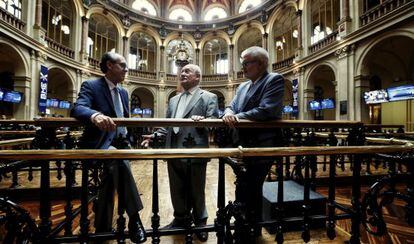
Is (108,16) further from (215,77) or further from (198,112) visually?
(198,112)

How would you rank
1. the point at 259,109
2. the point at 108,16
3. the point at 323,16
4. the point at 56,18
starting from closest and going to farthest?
the point at 259,109 < the point at 323,16 < the point at 56,18 < the point at 108,16

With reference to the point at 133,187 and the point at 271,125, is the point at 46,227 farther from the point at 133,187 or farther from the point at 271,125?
Answer: the point at 271,125


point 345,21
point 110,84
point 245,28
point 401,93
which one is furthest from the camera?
point 245,28

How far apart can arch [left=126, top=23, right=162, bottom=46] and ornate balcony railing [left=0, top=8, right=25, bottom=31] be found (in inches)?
312

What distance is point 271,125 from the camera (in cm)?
196

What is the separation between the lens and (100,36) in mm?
15609

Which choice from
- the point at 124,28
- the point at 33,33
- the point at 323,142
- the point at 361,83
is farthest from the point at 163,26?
the point at 323,142

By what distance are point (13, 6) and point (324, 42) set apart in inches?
557

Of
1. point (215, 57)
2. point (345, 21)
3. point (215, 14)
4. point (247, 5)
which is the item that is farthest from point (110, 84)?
point (215, 14)

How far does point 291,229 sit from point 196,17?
19991 mm

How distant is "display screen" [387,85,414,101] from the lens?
23.6ft

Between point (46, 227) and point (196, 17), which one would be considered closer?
point (46, 227)

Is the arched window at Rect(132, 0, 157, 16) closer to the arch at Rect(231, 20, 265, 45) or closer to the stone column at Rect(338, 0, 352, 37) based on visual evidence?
the arch at Rect(231, 20, 265, 45)

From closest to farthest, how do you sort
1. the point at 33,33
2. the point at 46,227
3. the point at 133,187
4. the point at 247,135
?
the point at 46,227 → the point at 133,187 → the point at 247,135 → the point at 33,33
